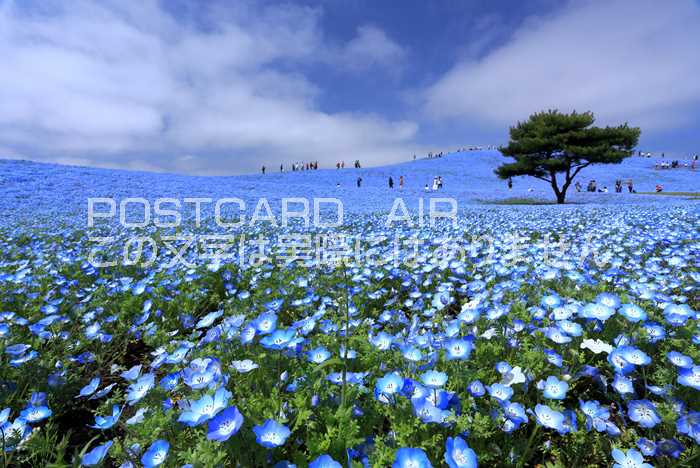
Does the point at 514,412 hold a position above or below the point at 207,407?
below

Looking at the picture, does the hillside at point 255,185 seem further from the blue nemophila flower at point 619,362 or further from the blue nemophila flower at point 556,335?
the blue nemophila flower at point 619,362

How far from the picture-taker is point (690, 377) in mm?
1645

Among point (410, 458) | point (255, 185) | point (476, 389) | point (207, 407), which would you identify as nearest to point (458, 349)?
point (476, 389)

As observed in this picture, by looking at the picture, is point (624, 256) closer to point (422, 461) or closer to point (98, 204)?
point (422, 461)

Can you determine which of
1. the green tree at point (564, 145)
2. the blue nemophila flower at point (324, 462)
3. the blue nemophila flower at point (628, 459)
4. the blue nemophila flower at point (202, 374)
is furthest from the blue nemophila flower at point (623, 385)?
the green tree at point (564, 145)

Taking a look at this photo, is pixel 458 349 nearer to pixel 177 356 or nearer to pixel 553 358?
pixel 553 358

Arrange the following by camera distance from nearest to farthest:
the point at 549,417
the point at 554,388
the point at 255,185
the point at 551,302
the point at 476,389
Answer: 1. the point at 549,417
2. the point at 476,389
3. the point at 554,388
4. the point at 551,302
5. the point at 255,185

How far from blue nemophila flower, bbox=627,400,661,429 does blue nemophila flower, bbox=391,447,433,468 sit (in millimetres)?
1024

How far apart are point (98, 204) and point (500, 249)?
50.3 ft

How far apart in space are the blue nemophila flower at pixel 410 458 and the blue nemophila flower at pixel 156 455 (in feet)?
2.75

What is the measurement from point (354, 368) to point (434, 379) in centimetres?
65

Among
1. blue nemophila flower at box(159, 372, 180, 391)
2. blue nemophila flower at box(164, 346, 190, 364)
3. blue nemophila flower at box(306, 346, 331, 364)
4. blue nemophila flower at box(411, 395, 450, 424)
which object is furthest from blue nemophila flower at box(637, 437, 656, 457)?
blue nemophila flower at box(164, 346, 190, 364)

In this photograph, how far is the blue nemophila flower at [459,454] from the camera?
1.24 meters

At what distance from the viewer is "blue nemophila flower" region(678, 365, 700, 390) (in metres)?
1.61
